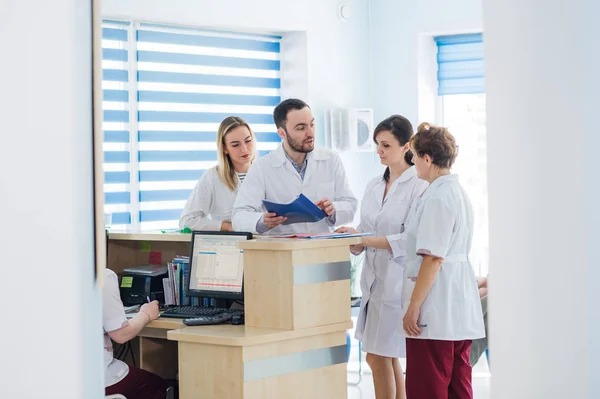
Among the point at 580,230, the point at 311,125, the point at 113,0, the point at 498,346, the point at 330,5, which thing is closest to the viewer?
the point at 580,230

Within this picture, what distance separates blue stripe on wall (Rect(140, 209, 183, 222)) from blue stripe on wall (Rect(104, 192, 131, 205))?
0.16 metres

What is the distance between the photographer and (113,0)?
552 cm

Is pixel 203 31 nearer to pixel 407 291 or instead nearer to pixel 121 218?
pixel 121 218

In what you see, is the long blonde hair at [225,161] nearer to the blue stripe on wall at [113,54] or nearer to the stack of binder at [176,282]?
the stack of binder at [176,282]

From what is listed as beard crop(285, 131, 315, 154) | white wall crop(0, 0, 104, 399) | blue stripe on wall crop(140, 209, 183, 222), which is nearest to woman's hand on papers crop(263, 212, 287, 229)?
beard crop(285, 131, 315, 154)

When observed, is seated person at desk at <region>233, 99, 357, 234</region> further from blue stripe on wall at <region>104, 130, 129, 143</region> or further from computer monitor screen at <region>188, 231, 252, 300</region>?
blue stripe on wall at <region>104, 130, 129, 143</region>

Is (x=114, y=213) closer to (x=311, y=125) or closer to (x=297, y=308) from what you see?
(x=311, y=125)

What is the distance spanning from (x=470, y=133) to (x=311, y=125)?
9.80 ft

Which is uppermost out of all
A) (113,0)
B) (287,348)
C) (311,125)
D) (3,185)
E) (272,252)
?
(113,0)

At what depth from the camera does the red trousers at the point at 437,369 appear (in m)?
3.58

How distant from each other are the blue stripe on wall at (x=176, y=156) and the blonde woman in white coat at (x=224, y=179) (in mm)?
1026

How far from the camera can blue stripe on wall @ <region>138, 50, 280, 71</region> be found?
5.87m

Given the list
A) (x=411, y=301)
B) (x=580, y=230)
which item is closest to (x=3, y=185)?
(x=580, y=230)

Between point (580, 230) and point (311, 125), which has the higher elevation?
point (311, 125)
